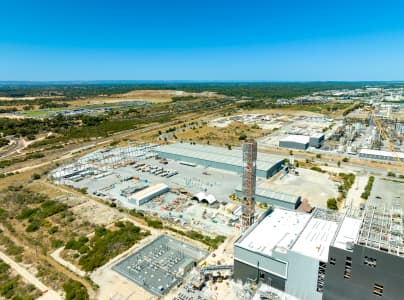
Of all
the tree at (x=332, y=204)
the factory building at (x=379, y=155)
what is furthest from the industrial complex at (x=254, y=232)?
the factory building at (x=379, y=155)

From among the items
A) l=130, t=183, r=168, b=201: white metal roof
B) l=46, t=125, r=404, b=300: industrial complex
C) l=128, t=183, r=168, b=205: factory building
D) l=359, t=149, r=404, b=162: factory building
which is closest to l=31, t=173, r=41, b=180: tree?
l=46, t=125, r=404, b=300: industrial complex

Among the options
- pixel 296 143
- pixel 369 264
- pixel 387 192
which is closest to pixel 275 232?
pixel 369 264

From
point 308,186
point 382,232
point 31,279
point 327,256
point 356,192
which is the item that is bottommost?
point 356,192

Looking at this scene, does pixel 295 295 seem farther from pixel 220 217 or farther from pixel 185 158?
pixel 185 158

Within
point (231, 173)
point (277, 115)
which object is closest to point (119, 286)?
point (231, 173)

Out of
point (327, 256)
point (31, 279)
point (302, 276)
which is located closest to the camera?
point (327, 256)

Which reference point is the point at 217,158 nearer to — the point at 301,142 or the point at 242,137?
the point at 301,142

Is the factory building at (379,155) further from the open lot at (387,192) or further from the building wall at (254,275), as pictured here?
the building wall at (254,275)
